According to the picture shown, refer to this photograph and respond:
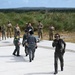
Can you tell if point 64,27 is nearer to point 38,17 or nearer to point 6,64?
point 38,17

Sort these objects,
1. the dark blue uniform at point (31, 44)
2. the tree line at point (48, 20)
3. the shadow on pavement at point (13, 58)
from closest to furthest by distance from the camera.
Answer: the dark blue uniform at point (31, 44), the shadow on pavement at point (13, 58), the tree line at point (48, 20)

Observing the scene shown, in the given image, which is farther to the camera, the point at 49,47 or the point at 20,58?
the point at 49,47

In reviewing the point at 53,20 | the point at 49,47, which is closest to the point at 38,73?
the point at 49,47

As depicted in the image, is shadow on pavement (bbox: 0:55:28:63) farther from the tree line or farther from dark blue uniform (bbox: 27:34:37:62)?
the tree line

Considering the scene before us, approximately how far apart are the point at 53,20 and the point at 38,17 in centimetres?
318

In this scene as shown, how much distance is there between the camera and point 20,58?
16.5 m

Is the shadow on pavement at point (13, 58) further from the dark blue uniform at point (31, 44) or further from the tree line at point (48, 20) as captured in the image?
the tree line at point (48, 20)

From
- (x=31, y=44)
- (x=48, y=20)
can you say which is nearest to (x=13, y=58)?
(x=31, y=44)

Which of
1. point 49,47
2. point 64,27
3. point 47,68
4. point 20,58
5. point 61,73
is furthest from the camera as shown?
point 64,27

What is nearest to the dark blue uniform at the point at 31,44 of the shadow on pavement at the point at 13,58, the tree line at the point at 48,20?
the shadow on pavement at the point at 13,58

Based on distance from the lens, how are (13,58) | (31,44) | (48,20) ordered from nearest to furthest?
1. (31,44)
2. (13,58)
3. (48,20)

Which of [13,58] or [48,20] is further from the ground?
[48,20]

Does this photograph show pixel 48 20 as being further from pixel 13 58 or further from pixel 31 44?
pixel 31 44

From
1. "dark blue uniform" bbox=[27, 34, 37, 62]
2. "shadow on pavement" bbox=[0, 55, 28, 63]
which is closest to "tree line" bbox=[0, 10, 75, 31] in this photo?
"shadow on pavement" bbox=[0, 55, 28, 63]
